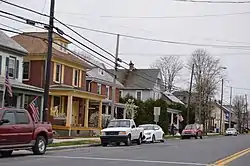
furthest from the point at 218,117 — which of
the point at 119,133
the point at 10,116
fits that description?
the point at 10,116

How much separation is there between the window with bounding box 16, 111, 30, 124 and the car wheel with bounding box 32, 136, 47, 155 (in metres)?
1.07

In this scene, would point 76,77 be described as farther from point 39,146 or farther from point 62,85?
point 39,146

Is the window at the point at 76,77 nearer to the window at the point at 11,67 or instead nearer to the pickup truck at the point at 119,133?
the window at the point at 11,67

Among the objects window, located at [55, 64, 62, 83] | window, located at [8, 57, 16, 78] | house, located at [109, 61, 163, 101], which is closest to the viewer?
window, located at [8, 57, 16, 78]

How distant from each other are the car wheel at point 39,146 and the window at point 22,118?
1.07 metres

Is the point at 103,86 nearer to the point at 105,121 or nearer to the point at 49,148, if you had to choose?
the point at 105,121

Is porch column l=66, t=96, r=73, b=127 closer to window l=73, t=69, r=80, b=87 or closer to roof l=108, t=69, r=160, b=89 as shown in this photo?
window l=73, t=69, r=80, b=87

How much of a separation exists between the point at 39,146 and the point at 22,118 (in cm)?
165

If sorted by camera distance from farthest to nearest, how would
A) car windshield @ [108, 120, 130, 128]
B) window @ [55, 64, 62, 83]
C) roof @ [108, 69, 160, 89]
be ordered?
1. roof @ [108, 69, 160, 89]
2. window @ [55, 64, 62, 83]
3. car windshield @ [108, 120, 130, 128]

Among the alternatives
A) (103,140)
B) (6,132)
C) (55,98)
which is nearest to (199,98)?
(55,98)

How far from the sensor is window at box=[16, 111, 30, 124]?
21422 millimetres

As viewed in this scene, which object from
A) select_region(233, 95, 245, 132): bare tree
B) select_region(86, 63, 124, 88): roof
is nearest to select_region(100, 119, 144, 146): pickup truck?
select_region(86, 63, 124, 88): roof

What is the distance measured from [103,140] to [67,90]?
38.1 feet

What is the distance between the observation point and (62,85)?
4666cm
